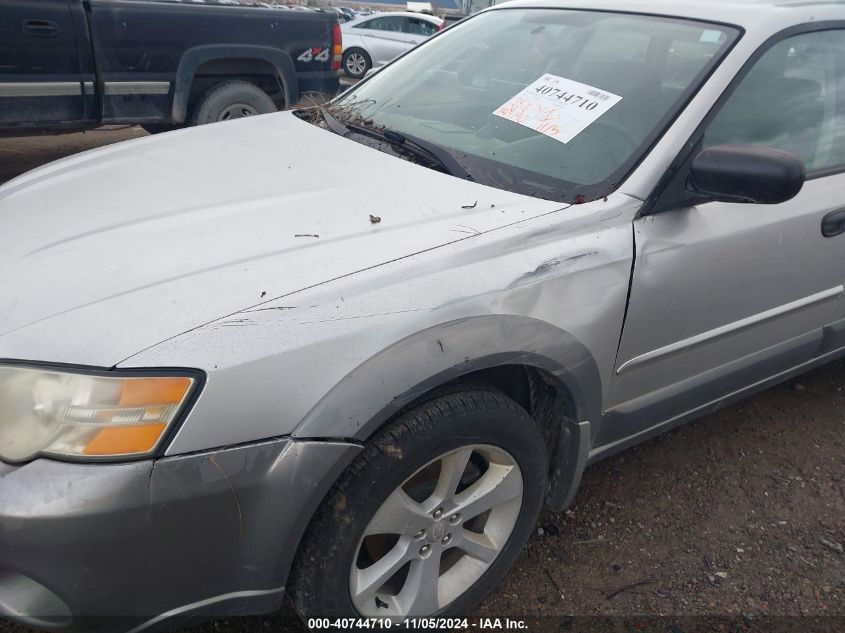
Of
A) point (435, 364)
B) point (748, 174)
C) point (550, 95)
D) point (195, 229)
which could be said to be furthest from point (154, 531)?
point (550, 95)

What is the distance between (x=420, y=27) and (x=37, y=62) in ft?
36.4

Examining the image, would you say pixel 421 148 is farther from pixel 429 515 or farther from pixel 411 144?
pixel 429 515

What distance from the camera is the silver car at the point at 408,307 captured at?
135 centimetres

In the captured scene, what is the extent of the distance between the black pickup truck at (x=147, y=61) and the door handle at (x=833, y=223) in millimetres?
4360

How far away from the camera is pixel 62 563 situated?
1.31 meters

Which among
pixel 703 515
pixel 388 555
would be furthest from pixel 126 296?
pixel 703 515

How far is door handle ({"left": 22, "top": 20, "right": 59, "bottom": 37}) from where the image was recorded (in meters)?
4.52

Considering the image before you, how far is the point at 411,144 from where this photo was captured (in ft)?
7.48

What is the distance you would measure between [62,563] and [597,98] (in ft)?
6.29

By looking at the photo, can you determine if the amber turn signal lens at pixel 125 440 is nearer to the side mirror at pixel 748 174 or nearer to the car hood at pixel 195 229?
the car hood at pixel 195 229

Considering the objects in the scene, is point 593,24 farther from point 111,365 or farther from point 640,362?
point 111,365

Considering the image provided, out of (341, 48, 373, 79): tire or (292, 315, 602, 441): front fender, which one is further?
(341, 48, 373, 79): tire

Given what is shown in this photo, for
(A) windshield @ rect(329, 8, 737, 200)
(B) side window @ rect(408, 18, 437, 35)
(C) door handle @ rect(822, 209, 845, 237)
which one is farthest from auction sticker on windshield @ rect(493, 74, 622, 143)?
(B) side window @ rect(408, 18, 437, 35)

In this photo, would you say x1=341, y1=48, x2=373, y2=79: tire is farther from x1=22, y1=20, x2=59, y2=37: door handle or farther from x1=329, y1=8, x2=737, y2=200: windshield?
x1=329, y1=8, x2=737, y2=200: windshield
